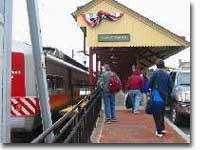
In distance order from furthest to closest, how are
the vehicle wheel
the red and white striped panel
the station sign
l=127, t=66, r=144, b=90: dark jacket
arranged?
the station sign, l=127, t=66, r=144, b=90: dark jacket, the vehicle wheel, the red and white striped panel

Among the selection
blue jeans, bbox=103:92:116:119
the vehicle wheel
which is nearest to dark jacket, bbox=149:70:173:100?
blue jeans, bbox=103:92:116:119

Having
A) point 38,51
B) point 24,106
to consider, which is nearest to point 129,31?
point 24,106

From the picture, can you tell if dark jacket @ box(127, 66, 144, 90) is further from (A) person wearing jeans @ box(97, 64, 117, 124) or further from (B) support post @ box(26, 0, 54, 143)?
(B) support post @ box(26, 0, 54, 143)

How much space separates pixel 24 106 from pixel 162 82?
3.01 metres

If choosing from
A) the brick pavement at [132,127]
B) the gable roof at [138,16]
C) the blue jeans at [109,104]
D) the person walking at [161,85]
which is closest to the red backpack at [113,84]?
the blue jeans at [109,104]

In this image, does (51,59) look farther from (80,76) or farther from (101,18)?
(80,76)

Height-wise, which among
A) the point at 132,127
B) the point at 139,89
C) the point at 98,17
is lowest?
the point at 132,127

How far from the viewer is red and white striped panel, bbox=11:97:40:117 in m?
10.6

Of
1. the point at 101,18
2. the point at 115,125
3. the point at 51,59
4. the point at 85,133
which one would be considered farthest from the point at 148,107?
the point at 101,18

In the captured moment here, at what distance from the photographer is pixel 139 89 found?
14070mm

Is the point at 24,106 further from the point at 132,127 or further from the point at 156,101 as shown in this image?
the point at 156,101

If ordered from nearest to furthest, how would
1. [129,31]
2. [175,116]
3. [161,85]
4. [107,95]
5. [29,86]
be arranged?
[161,85] → [29,86] → [107,95] → [175,116] → [129,31]

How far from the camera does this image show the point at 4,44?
4984 millimetres

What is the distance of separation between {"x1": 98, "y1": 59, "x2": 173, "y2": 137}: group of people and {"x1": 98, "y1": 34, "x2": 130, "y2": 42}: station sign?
8.61 feet
